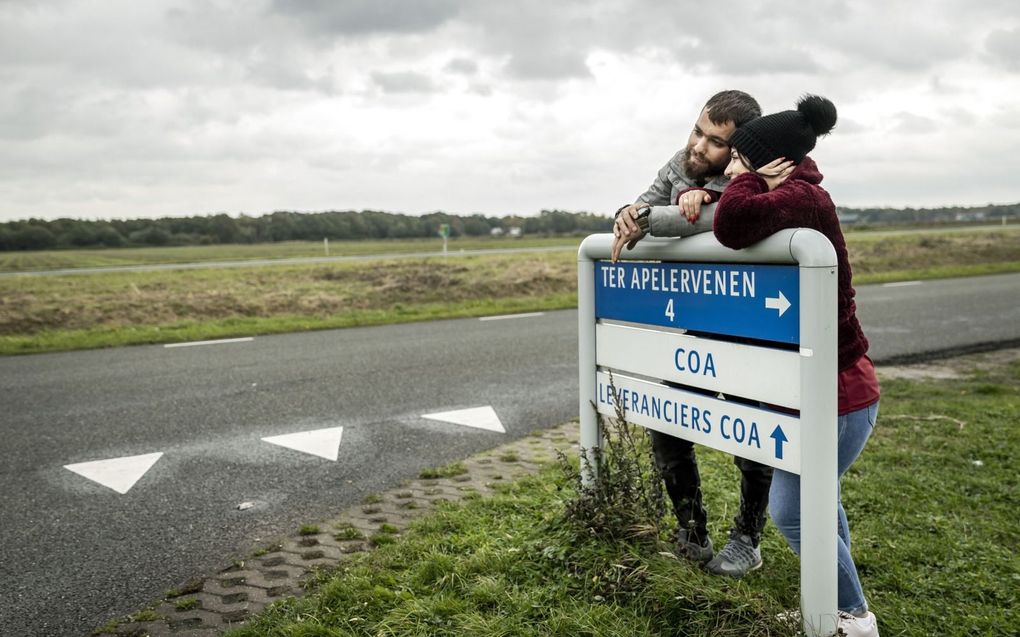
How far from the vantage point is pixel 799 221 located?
2.56 m

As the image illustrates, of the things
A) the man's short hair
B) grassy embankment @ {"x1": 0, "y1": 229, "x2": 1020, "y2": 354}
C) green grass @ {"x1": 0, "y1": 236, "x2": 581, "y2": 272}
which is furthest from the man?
green grass @ {"x1": 0, "y1": 236, "x2": 581, "y2": 272}

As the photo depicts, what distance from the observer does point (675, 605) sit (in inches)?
113

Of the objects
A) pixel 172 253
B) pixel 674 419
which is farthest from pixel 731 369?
pixel 172 253

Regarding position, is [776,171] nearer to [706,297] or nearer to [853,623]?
[706,297]

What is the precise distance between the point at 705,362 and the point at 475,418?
14.2ft

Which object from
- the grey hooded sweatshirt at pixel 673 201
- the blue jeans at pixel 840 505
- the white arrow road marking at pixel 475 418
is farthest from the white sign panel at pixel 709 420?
the white arrow road marking at pixel 475 418

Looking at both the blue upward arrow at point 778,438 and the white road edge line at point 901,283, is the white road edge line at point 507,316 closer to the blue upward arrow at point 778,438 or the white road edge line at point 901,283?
the white road edge line at point 901,283

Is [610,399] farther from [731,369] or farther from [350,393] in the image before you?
[350,393]

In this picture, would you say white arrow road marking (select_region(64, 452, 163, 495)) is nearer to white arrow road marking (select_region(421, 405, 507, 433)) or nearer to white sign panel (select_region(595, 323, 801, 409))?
white arrow road marking (select_region(421, 405, 507, 433))

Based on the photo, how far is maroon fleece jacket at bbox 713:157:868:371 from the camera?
8.34ft

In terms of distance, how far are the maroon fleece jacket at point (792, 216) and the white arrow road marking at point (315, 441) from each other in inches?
161

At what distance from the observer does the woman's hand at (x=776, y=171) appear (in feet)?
8.69

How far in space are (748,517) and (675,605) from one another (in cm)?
69

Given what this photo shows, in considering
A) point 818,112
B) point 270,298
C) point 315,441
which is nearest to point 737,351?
point 818,112
